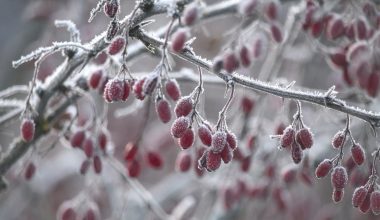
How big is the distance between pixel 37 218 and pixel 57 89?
3.63 meters

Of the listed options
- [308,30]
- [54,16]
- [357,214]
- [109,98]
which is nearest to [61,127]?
[109,98]

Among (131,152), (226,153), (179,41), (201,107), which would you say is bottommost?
(131,152)

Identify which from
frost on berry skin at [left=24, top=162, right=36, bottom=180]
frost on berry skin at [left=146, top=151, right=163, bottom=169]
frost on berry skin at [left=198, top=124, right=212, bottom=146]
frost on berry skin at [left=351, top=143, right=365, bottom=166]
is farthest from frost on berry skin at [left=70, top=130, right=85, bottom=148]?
frost on berry skin at [left=351, top=143, right=365, bottom=166]

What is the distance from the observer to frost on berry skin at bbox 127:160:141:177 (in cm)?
281

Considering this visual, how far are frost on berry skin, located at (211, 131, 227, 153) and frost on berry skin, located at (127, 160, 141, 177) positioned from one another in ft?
3.20

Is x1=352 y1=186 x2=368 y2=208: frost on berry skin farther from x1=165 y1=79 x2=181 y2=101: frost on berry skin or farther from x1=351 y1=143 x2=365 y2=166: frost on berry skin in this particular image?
x1=165 y1=79 x2=181 y2=101: frost on berry skin

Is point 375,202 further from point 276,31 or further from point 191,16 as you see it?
point 191,16

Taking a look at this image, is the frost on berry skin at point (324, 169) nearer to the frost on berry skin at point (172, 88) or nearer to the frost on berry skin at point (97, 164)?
the frost on berry skin at point (172, 88)

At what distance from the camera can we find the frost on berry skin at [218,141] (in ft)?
6.20

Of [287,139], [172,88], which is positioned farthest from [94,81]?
[287,139]

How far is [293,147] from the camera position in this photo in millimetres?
1954

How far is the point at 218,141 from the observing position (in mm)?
1893

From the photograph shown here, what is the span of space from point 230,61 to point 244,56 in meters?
0.19

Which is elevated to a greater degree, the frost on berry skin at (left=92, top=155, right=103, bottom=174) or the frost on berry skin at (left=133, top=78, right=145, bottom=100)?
the frost on berry skin at (left=133, top=78, right=145, bottom=100)
